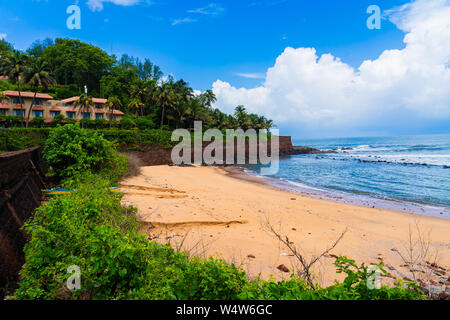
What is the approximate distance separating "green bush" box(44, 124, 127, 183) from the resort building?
2906 cm

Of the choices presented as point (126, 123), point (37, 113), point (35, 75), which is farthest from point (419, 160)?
point (37, 113)

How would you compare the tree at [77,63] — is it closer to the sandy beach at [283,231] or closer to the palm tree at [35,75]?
the palm tree at [35,75]

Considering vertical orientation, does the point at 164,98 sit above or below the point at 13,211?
above

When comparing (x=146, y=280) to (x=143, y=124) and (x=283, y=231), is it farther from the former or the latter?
(x=143, y=124)

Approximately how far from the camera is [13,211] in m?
6.11

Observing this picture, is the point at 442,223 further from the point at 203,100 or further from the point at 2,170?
the point at 203,100

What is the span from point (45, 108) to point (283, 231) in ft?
154

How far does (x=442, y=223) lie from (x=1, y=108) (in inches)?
2087

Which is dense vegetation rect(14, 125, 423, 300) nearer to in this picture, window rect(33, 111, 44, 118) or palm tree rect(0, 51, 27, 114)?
palm tree rect(0, 51, 27, 114)

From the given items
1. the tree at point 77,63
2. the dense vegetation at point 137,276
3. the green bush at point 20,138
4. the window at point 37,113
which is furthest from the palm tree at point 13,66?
the dense vegetation at point 137,276

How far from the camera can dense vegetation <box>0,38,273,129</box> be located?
41.9 m

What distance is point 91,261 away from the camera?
124 inches

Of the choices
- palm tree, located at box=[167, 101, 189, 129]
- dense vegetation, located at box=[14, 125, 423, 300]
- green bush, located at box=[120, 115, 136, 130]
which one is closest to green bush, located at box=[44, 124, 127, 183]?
dense vegetation, located at box=[14, 125, 423, 300]

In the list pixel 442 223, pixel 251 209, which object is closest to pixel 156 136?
pixel 251 209
